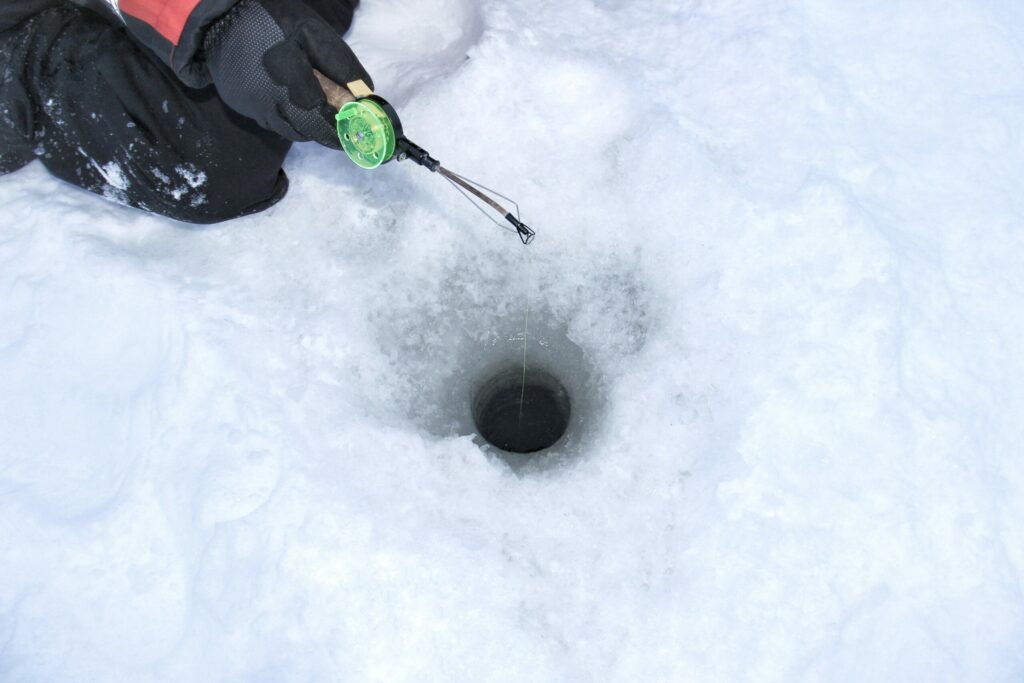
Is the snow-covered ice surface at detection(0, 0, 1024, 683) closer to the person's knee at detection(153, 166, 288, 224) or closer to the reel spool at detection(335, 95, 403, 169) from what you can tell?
the person's knee at detection(153, 166, 288, 224)

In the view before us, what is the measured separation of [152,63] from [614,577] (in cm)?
204

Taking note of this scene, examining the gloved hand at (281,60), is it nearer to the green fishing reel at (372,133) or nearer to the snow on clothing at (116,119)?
the green fishing reel at (372,133)

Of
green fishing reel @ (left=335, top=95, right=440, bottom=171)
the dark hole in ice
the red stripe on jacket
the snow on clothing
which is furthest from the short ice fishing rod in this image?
the dark hole in ice

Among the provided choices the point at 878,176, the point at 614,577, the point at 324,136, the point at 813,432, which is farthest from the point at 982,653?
the point at 324,136

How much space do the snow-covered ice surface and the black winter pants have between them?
0.15m

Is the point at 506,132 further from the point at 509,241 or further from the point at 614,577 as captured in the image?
the point at 614,577

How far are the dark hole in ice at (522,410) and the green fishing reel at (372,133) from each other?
927mm

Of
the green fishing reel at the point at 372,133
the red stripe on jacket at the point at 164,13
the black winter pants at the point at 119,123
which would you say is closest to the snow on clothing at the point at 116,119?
the black winter pants at the point at 119,123

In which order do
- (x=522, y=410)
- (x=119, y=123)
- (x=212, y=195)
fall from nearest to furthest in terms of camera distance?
(x=119, y=123) → (x=212, y=195) → (x=522, y=410)

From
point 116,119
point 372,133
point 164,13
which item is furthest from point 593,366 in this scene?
point 116,119

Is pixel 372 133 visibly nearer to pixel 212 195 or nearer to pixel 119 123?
pixel 212 195

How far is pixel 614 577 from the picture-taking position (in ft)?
6.72

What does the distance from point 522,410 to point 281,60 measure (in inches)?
56.7

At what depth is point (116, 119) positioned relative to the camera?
7.32 feet
